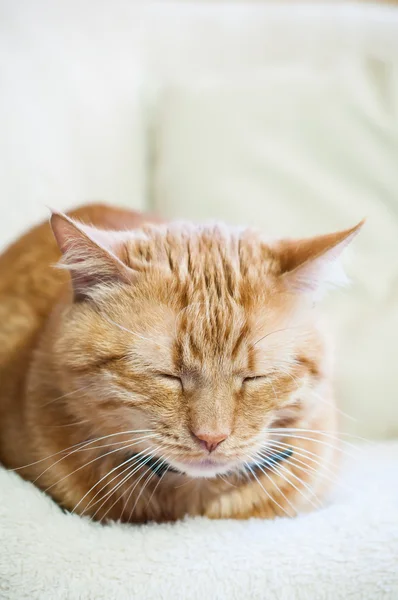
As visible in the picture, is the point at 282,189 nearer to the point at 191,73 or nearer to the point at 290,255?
the point at 191,73

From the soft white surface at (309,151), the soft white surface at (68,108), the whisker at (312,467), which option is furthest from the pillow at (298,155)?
the whisker at (312,467)

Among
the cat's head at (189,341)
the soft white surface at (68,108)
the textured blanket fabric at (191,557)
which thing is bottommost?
the textured blanket fabric at (191,557)

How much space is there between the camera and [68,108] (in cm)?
177

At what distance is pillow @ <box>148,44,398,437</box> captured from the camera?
1.68 metres

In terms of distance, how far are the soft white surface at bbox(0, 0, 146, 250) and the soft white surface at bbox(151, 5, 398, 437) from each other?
118 mm

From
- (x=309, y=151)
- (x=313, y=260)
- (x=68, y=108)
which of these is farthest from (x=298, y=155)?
(x=313, y=260)

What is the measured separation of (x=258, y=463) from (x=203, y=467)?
0.34 ft

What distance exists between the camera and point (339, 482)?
46.3 inches

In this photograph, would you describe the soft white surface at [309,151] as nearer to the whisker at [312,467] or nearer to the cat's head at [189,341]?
the whisker at [312,467]

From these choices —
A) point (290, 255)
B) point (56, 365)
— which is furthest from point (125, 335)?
point (290, 255)

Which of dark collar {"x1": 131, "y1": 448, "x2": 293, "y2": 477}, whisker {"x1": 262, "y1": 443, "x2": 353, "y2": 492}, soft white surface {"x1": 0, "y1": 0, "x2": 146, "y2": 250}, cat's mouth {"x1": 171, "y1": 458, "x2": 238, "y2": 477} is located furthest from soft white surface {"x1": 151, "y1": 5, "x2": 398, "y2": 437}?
cat's mouth {"x1": 171, "y1": 458, "x2": 238, "y2": 477}

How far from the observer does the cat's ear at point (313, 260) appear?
2.92ft

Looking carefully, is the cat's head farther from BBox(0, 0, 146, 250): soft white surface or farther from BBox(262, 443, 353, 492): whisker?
BBox(0, 0, 146, 250): soft white surface

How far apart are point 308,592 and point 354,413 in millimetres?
750
